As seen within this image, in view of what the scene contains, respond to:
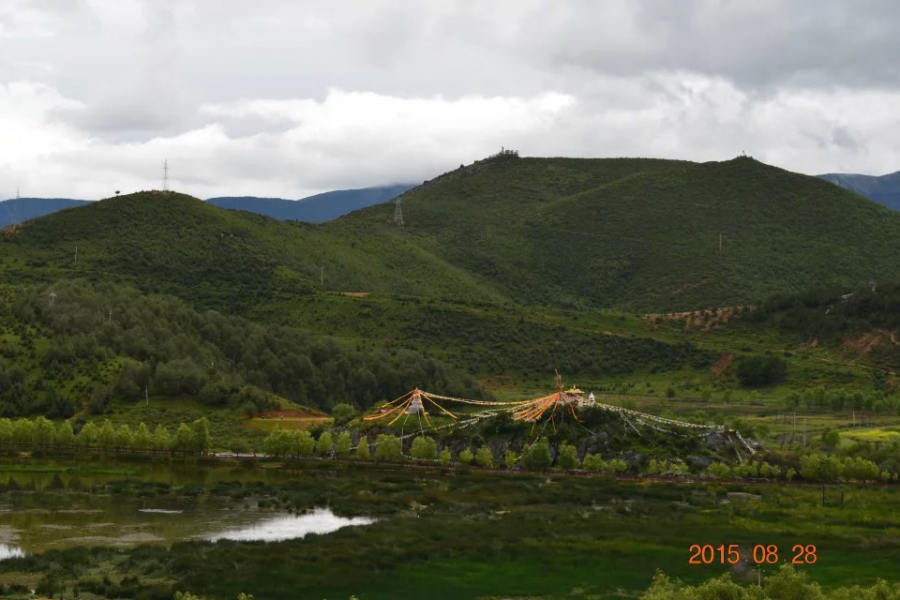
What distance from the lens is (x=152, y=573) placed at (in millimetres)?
59000

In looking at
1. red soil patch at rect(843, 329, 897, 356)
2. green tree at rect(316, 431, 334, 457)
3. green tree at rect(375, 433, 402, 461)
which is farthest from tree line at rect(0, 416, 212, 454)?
red soil patch at rect(843, 329, 897, 356)

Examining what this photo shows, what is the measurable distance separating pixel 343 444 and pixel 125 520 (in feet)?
119

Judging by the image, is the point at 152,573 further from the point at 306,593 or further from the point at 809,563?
the point at 809,563

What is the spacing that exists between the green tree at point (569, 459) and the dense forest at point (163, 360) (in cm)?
3905

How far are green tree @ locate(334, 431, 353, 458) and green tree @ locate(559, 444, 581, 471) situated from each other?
59.0 ft

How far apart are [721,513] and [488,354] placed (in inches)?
4075

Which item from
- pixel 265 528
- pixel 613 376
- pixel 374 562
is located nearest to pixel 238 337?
pixel 613 376

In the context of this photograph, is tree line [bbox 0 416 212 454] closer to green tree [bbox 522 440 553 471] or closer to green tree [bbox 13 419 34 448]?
green tree [bbox 13 419 34 448]

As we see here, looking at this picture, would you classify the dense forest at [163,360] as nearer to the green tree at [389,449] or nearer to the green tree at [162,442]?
the green tree at [162,442]

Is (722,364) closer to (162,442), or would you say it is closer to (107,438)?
(162,442)

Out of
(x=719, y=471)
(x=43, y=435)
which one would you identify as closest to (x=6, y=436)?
(x=43, y=435)

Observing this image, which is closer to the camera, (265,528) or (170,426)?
(265,528)

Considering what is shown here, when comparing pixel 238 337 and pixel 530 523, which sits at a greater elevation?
pixel 238 337

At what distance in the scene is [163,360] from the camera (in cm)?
13975
